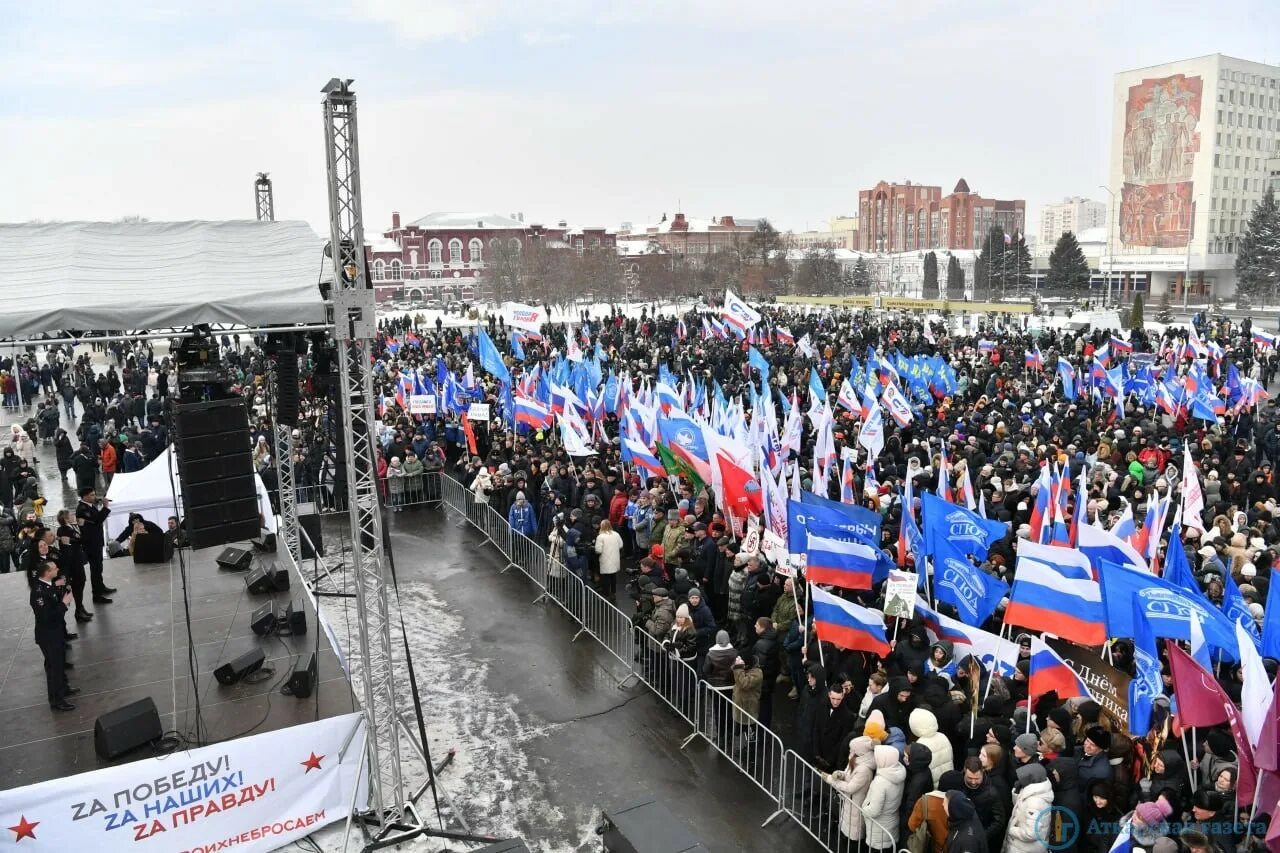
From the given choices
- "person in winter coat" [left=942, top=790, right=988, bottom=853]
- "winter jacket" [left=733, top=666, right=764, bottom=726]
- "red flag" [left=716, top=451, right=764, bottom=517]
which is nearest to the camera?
"person in winter coat" [left=942, top=790, right=988, bottom=853]

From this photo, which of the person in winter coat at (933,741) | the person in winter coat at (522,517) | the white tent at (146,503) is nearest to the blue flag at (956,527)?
the person in winter coat at (933,741)

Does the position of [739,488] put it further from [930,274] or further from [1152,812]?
[930,274]

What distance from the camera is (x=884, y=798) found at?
742 centimetres

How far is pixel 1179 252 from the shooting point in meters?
76.8

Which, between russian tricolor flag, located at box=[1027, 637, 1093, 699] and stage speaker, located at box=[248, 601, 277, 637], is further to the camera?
stage speaker, located at box=[248, 601, 277, 637]

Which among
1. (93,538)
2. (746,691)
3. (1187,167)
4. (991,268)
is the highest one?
(1187,167)

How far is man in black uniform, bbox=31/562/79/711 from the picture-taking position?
368 inches

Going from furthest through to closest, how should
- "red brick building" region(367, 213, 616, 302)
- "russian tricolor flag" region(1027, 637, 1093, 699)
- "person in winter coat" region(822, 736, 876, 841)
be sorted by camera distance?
"red brick building" region(367, 213, 616, 302) → "russian tricolor flag" region(1027, 637, 1093, 699) → "person in winter coat" region(822, 736, 876, 841)

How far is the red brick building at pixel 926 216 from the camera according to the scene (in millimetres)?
139750

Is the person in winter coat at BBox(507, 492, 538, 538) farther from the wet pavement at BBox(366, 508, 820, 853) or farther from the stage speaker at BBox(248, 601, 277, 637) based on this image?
the stage speaker at BBox(248, 601, 277, 637)

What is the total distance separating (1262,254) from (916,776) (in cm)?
7447

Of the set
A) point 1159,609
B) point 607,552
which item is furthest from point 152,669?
point 1159,609

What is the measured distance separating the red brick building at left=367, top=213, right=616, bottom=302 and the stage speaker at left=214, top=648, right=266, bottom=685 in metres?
88.1

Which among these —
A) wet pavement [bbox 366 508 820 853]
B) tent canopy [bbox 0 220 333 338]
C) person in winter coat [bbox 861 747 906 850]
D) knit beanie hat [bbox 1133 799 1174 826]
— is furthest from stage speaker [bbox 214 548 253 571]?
knit beanie hat [bbox 1133 799 1174 826]
